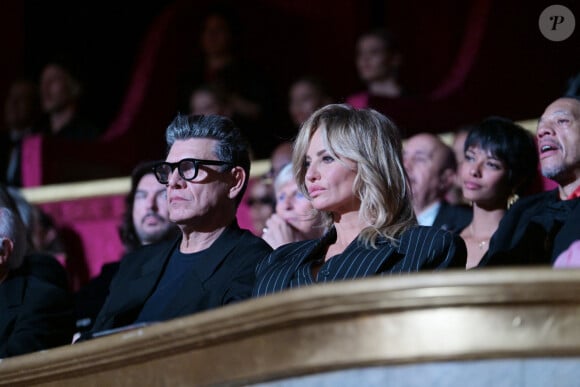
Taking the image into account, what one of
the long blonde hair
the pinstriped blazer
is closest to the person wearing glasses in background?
the pinstriped blazer

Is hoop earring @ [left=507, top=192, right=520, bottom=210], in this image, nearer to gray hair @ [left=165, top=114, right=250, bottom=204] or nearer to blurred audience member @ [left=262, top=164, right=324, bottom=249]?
blurred audience member @ [left=262, top=164, right=324, bottom=249]

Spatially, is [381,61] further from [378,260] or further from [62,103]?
[378,260]

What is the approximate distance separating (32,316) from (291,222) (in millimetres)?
926

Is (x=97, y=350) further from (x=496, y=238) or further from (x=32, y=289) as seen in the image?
(x=496, y=238)

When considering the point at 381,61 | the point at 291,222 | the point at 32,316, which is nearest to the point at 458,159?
the point at 291,222

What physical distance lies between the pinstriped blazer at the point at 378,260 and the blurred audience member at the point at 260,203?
57.1 inches

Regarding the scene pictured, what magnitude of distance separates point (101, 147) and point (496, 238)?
2.67 meters

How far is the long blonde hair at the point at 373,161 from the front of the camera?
3.17 meters

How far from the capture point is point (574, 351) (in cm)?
240

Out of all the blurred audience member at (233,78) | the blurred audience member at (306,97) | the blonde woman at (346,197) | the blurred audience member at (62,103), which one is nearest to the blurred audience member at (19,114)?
the blurred audience member at (62,103)

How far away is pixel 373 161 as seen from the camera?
10.5 ft

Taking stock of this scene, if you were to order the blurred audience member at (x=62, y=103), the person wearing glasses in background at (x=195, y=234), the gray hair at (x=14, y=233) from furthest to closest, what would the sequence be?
the blurred audience member at (x=62, y=103), the gray hair at (x=14, y=233), the person wearing glasses in background at (x=195, y=234)

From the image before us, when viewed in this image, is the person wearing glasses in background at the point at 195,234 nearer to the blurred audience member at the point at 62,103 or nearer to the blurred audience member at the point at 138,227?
the blurred audience member at the point at 138,227

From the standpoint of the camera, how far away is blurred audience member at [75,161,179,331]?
430cm
